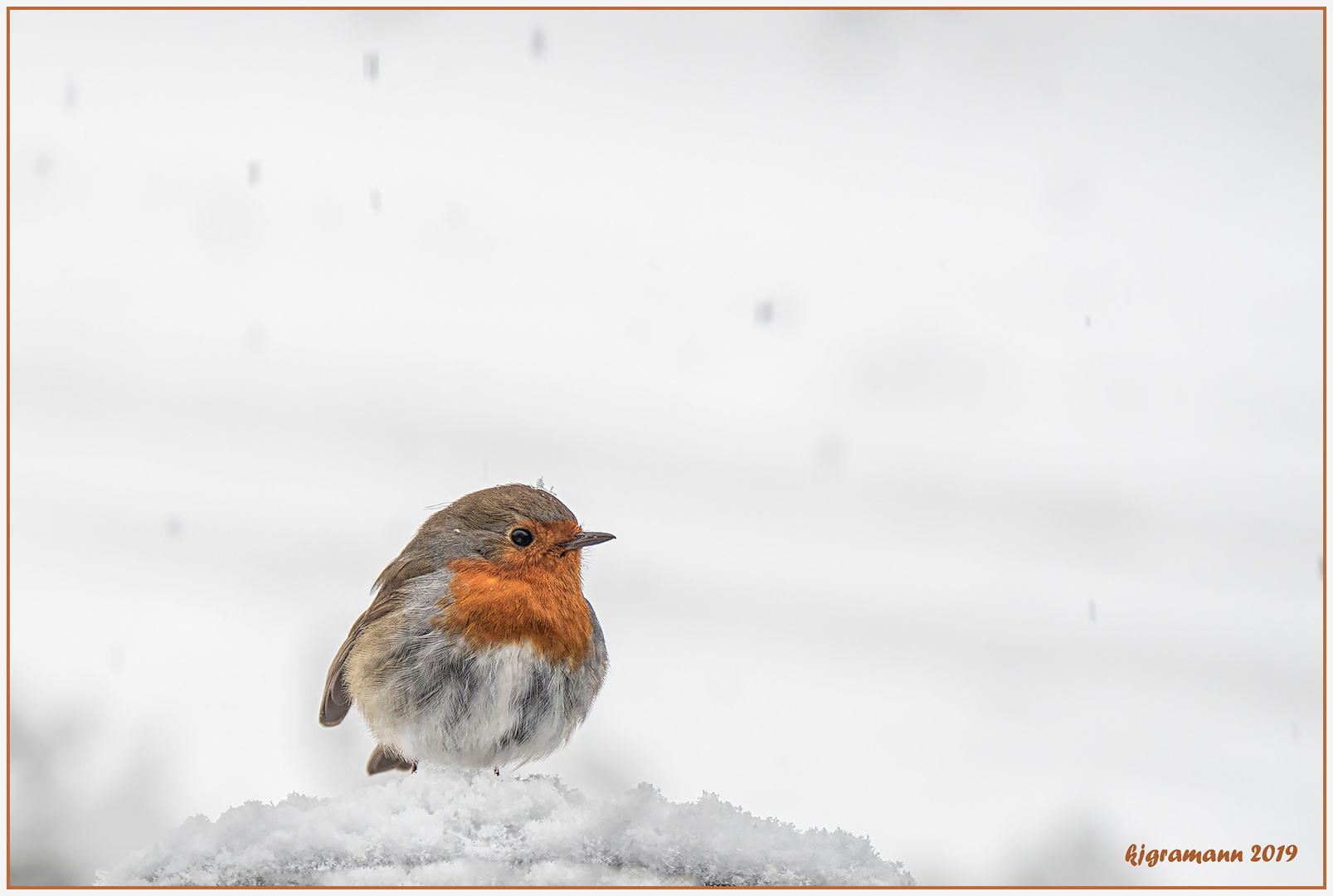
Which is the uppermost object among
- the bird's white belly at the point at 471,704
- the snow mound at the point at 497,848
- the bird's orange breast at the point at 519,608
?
the bird's orange breast at the point at 519,608

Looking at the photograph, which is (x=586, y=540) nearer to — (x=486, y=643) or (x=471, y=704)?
(x=486, y=643)

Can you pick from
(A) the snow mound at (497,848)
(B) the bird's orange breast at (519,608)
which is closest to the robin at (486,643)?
(B) the bird's orange breast at (519,608)

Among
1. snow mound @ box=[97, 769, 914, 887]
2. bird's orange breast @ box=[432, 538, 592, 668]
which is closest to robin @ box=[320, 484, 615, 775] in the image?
bird's orange breast @ box=[432, 538, 592, 668]

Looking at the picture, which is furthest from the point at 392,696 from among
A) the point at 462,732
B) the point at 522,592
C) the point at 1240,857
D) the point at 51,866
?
the point at 1240,857

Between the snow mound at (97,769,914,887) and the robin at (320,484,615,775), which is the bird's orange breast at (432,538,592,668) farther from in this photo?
the snow mound at (97,769,914,887)

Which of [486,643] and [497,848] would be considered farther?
[486,643]

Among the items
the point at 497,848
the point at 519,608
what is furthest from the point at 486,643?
the point at 497,848

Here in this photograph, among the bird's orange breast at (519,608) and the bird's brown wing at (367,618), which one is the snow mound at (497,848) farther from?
the bird's brown wing at (367,618)
